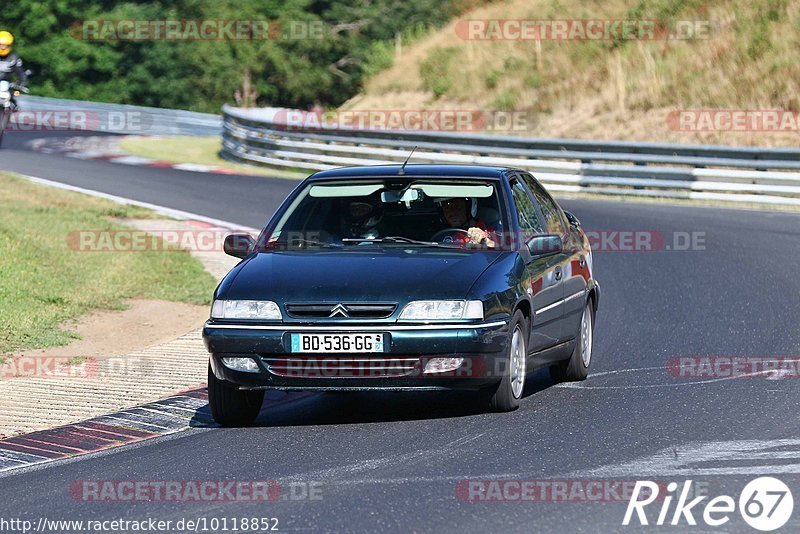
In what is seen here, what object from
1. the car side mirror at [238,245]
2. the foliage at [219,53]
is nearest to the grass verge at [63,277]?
the car side mirror at [238,245]

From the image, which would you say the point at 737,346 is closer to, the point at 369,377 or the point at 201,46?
the point at 369,377

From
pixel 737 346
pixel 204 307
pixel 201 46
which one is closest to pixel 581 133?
pixel 204 307

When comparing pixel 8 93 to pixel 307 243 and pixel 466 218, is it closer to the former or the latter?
pixel 307 243

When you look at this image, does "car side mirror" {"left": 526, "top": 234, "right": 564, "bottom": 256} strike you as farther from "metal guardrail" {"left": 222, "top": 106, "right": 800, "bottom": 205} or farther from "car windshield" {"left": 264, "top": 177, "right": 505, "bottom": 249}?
"metal guardrail" {"left": 222, "top": 106, "right": 800, "bottom": 205}

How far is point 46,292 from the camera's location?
14320 mm

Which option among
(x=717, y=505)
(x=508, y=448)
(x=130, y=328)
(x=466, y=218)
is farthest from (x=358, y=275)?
(x=130, y=328)

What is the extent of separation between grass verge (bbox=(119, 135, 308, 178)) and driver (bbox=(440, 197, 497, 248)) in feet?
65.6

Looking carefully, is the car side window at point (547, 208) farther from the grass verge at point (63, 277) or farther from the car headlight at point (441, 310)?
the grass verge at point (63, 277)

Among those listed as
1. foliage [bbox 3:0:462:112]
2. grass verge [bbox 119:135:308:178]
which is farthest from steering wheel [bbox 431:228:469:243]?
foliage [bbox 3:0:462:112]

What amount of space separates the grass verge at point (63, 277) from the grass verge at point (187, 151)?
10019 mm

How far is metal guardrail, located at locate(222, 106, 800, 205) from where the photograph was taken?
24000 mm

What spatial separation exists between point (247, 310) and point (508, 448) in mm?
1828

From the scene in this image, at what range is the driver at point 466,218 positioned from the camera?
9.44 meters

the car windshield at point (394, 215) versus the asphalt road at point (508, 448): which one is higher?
the car windshield at point (394, 215)
